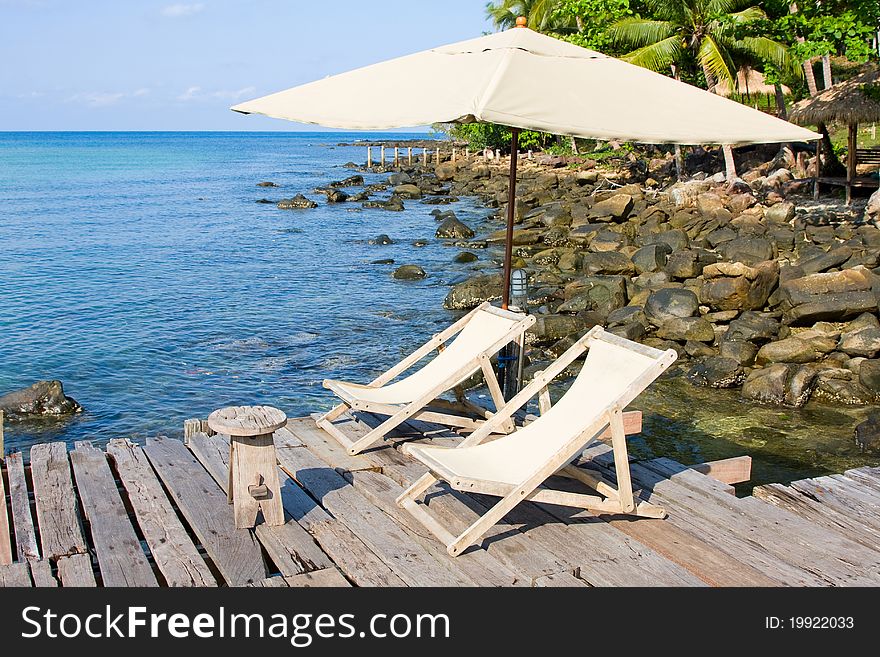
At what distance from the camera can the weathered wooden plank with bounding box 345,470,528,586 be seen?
4.08 m

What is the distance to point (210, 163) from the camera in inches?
3189

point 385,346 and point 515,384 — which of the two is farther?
point 385,346

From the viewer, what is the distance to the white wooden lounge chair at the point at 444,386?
557cm

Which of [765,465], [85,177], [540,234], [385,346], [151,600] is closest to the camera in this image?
[151,600]

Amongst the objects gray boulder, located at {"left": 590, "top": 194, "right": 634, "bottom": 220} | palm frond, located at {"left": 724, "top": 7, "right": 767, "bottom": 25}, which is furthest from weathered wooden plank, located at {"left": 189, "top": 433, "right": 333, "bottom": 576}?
palm frond, located at {"left": 724, "top": 7, "right": 767, "bottom": 25}

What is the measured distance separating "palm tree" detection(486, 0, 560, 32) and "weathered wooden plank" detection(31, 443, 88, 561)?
30.6m

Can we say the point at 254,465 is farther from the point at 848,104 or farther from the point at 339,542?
the point at 848,104

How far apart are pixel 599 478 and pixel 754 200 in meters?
17.5

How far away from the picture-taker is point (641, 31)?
25.2 meters

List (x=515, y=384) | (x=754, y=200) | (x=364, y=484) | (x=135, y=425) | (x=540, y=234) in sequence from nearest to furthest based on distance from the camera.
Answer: (x=364, y=484) < (x=515, y=384) < (x=135, y=425) < (x=754, y=200) < (x=540, y=234)

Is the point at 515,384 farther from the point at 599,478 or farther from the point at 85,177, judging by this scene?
the point at 85,177

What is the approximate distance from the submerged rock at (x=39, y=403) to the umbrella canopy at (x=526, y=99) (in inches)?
243

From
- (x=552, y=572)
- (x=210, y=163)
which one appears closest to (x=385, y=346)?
(x=552, y=572)

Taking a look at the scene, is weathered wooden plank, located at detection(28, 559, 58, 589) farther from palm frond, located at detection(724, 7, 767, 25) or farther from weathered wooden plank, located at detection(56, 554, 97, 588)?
palm frond, located at detection(724, 7, 767, 25)
